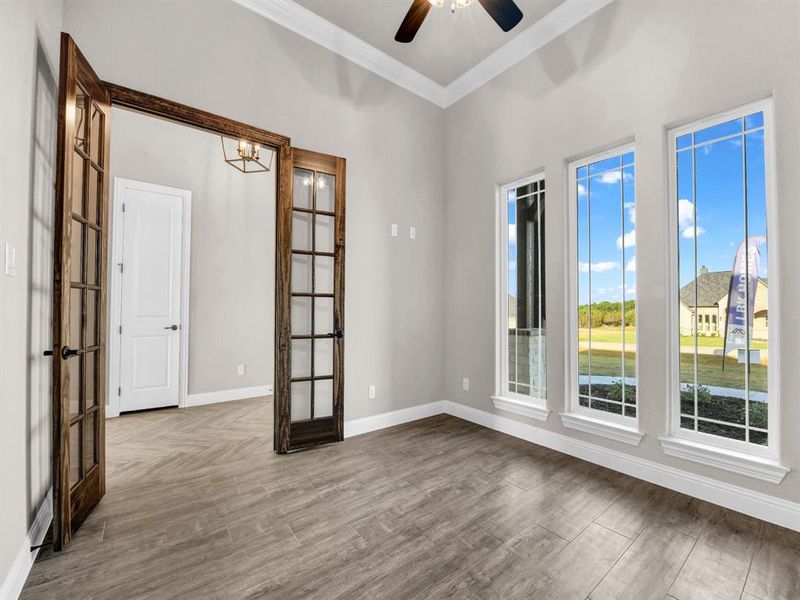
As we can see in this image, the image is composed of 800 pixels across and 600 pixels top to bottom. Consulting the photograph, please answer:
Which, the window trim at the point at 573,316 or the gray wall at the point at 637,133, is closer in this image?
the gray wall at the point at 637,133

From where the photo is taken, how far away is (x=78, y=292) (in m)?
2.06

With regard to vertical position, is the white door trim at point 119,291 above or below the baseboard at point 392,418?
above

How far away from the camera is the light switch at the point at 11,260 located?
148 cm

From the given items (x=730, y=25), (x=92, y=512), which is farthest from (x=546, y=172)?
(x=92, y=512)

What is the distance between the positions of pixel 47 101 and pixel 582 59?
3.57 m

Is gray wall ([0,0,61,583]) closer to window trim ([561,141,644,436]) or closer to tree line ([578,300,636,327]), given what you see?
window trim ([561,141,644,436])

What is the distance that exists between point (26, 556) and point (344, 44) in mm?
4083

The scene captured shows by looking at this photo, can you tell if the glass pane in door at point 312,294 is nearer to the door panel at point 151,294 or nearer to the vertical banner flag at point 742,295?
the door panel at point 151,294

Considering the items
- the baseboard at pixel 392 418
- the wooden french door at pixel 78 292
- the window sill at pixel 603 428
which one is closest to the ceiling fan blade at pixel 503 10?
the wooden french door at pixel 78 292

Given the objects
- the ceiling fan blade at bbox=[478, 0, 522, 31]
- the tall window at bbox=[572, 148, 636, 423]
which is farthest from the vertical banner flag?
the ceiling fan blade at bbox=[478, 0, 522, 31]

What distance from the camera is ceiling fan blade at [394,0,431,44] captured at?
7.06 ft

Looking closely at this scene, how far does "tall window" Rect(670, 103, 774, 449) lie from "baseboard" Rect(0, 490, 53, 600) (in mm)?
3592

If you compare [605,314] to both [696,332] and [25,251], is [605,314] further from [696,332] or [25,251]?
[25,251]

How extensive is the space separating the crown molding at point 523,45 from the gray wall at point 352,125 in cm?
37
